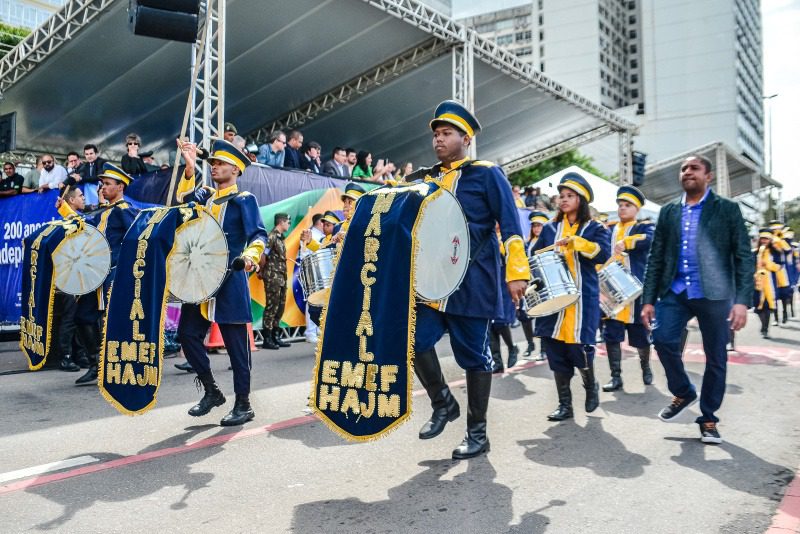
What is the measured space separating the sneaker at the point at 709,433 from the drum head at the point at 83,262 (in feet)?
17.4

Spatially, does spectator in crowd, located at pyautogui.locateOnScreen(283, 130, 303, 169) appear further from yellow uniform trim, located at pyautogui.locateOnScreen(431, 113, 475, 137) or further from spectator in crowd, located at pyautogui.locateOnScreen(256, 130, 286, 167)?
yellow uniform trim, located at pyautogui.locateOnScreen(431, 113, 475, 137)

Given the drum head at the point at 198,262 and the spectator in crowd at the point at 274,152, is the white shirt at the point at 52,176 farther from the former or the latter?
the drum head at the point at 198,262

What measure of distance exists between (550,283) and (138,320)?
2.90 metres

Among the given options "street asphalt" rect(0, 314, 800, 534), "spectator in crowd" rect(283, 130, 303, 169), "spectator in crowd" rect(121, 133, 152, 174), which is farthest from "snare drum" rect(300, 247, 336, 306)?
"spectator in crowd" rect(283, 130, 303, 169)

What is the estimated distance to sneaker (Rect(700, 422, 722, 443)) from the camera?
15.0 ft

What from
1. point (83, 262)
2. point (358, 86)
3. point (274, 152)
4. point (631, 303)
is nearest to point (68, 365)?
point (83, 262)

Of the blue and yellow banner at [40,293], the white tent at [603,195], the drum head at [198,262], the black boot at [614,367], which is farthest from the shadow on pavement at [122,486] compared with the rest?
the white tent at [603,195]

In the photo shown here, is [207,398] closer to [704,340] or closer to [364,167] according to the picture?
[704,340]

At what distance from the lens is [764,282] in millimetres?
11719

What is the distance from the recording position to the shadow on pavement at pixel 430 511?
311 centimetres

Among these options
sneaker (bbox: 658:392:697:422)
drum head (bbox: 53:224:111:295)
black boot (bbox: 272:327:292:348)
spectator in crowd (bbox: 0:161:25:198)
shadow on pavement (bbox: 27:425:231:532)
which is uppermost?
spectator in crowd (bbox: 0:161:25:198)

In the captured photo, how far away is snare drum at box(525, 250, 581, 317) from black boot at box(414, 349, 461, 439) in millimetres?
1298

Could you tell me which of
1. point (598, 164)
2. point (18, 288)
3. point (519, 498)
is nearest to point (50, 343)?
point (18, 288)

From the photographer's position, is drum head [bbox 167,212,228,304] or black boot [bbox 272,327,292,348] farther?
black boot [bbox 272,327,292,348]
